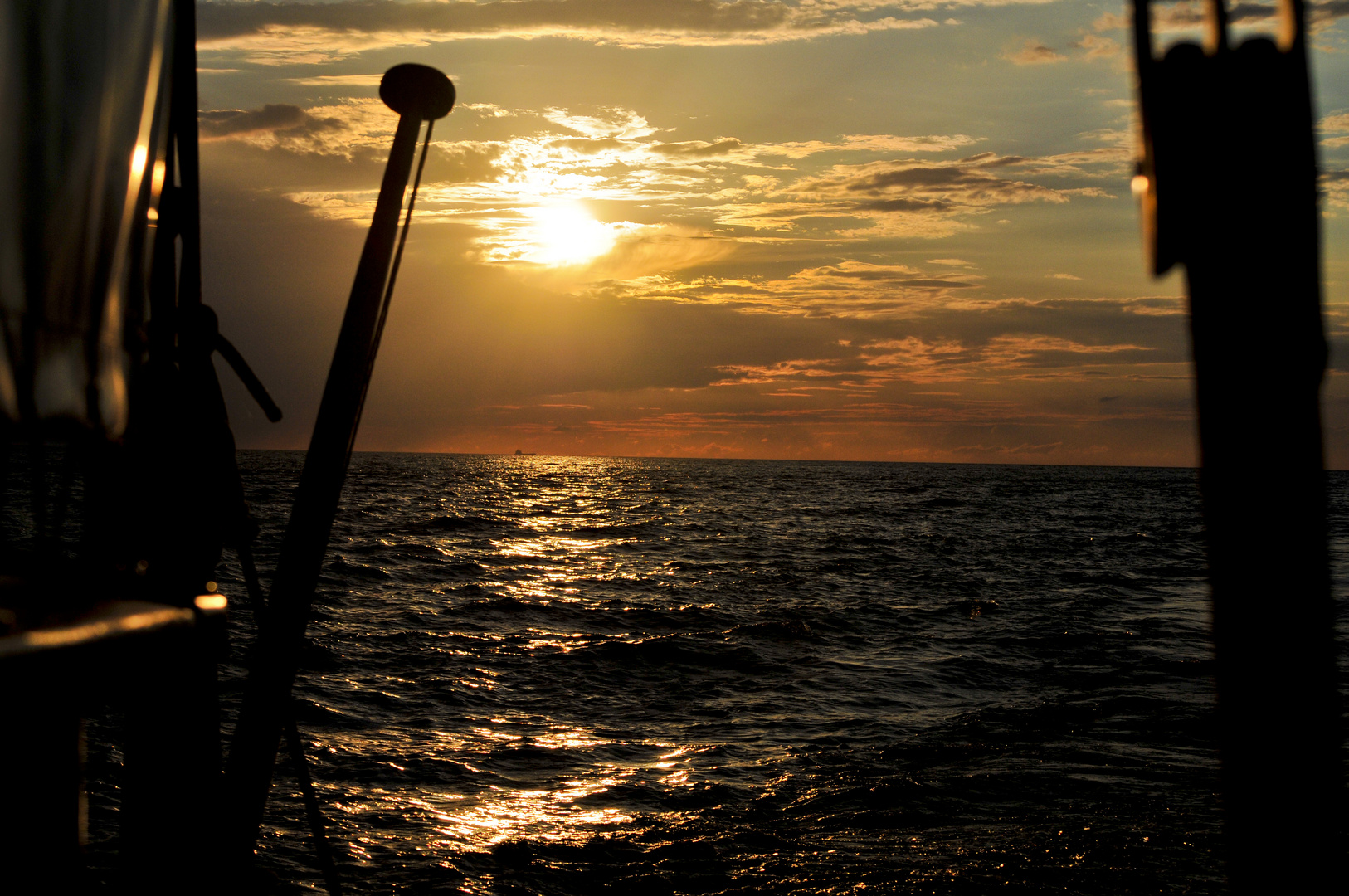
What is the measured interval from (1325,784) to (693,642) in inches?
713

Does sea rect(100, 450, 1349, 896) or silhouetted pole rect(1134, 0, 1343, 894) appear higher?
silhouetted pole rect(1134, 0, 1343, 894)

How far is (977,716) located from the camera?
1457cm

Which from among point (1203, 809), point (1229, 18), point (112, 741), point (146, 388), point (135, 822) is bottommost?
point (1203, 809)

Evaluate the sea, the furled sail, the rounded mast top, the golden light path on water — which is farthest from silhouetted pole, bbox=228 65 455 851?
the golden light path on water

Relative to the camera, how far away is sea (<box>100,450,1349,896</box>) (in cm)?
938

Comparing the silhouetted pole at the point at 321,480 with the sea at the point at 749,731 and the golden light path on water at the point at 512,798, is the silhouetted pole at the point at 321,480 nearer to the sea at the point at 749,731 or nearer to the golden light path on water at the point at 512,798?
the sea at the point at 749,731

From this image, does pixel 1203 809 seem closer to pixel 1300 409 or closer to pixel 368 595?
pixel 1300 409

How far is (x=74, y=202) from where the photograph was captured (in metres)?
2.59

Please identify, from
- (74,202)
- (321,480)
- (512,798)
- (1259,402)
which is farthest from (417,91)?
(512,798)

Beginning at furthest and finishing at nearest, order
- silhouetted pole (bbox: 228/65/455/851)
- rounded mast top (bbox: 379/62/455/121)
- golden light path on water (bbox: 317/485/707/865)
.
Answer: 1. golden light path on water (bbox: 317/485/707/865)
2. rounded mast top (bbox: 379/62/455/121)
3. silhouetted pole (bbox: 228/65/455/851)

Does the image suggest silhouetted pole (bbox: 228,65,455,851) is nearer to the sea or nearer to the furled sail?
the furled sail

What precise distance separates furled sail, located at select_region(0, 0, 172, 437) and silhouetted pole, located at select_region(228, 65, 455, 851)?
2585 millimetres

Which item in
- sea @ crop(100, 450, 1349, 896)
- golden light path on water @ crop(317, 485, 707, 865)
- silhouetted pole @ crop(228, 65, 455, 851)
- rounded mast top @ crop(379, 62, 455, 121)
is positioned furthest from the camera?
golden light path on water @ crop(317, 485, 707, 865)

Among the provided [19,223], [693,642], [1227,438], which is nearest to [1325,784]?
[1227,438]
